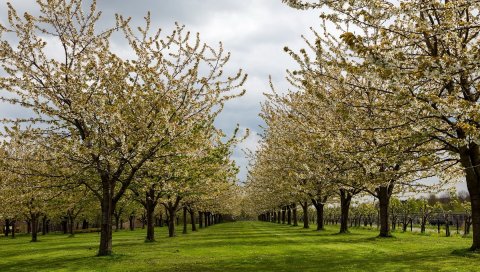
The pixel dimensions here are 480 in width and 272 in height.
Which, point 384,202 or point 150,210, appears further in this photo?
point 150,210

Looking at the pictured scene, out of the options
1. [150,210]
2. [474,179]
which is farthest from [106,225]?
[474,179]

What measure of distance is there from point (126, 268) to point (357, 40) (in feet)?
46.8

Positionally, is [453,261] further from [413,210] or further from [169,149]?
[413,210]

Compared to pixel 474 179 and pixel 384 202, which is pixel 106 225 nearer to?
pixel 474 179

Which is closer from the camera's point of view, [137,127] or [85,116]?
[85,116]

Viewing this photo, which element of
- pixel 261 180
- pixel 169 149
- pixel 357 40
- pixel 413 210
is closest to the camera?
pixel 357 40

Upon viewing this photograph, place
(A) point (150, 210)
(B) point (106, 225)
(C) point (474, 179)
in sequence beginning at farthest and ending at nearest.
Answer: (A) point (150, 210), (B) point (106, 225), (C) point (474, 179)

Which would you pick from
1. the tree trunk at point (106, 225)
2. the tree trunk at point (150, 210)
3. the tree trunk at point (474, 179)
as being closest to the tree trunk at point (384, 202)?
the tree trunk at point (474, 179)

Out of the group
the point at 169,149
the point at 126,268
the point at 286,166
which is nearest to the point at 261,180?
the point at 286,166

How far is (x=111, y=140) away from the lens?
21812mm

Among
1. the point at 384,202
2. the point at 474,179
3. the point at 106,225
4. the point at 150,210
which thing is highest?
the point at 474,179

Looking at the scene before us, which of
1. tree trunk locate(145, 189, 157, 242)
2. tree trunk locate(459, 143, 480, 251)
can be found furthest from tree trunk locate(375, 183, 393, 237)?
tree trunk locate(145, 189, 157, 242)

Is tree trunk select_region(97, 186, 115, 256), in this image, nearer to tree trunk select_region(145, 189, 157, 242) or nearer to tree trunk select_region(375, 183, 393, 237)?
tree trunk select_region(145, 189, 157, 242)

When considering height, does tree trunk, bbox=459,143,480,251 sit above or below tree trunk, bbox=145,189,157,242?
above
